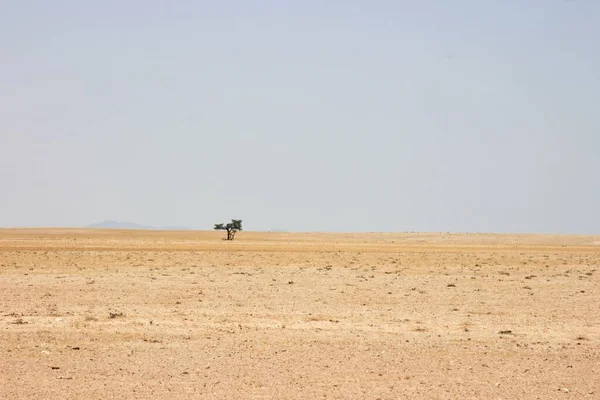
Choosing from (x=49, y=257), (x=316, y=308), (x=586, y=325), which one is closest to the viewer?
(x=586, y=325)

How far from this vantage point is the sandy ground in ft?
36.8

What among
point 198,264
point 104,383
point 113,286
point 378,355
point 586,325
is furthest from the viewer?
point 198,264

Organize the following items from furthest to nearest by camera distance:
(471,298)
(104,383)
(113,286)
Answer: (113,286), (471,298), (104,383)

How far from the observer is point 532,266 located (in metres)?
34.9

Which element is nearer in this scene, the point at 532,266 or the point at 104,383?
the point at 104,383

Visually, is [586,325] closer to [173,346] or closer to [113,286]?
[173,346]

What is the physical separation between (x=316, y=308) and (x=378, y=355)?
6.70 meters

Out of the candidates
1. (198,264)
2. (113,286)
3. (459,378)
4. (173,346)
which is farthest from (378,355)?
(198,264)

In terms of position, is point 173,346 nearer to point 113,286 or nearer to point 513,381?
point 513,381

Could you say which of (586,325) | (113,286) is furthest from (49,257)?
(586,325)

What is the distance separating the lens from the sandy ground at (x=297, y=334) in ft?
36.8

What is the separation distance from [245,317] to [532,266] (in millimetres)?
20488

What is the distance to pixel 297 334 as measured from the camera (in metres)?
15.7

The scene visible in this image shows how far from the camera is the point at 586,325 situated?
17.4 metres
